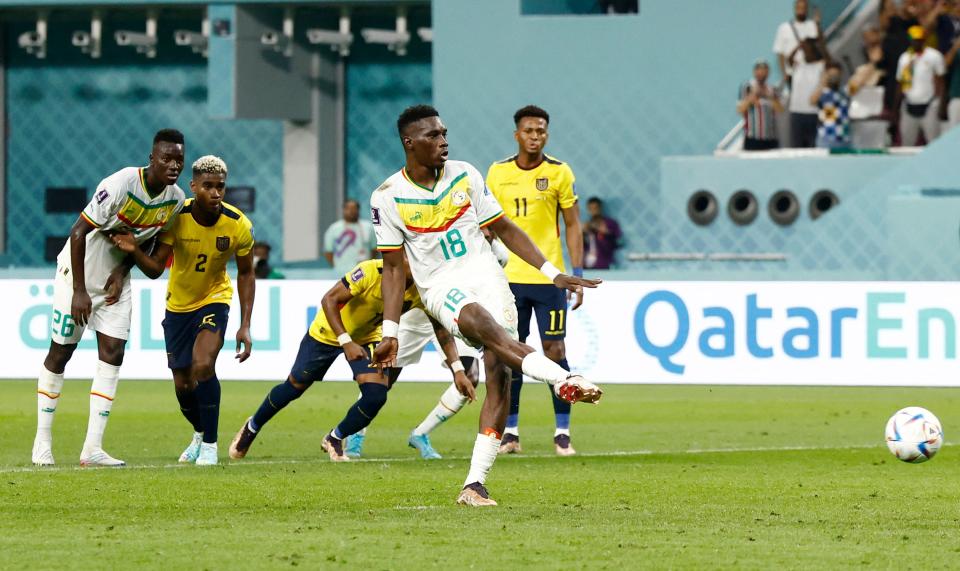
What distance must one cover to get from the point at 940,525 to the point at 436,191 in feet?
9.64

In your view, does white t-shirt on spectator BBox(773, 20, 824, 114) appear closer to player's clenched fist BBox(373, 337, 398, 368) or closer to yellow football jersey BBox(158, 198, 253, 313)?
yellow football jersey BBox(158, 198, 253, 313)

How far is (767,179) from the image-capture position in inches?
909

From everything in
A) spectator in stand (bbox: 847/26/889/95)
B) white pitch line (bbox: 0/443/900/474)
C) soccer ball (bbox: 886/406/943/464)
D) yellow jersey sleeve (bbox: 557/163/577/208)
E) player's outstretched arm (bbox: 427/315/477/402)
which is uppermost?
spectator in stand (bbox: 847/26/889/95)

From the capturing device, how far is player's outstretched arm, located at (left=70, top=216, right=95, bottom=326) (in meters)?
10.8

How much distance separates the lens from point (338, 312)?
11320mm

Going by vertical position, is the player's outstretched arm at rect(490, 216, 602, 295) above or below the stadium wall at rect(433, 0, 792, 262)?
below

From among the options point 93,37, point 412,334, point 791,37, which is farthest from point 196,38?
point 412,334

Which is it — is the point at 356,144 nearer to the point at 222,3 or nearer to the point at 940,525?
the point at 222,3

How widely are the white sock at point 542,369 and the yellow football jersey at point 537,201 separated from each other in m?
3.95

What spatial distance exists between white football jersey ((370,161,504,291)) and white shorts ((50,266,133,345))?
280cm

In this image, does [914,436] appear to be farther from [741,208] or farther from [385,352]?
[741,208]

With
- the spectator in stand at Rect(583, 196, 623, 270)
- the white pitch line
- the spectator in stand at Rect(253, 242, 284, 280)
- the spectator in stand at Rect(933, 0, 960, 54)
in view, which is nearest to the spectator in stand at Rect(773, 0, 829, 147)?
the spectator in stand at Rect(933, 0, 960, 54)

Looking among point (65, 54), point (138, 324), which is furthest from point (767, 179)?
point (65, 54)

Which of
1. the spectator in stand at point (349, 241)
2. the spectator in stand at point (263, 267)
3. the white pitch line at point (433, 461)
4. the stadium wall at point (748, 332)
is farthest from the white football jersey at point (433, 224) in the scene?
the spectator in stand at point (349, 241)
